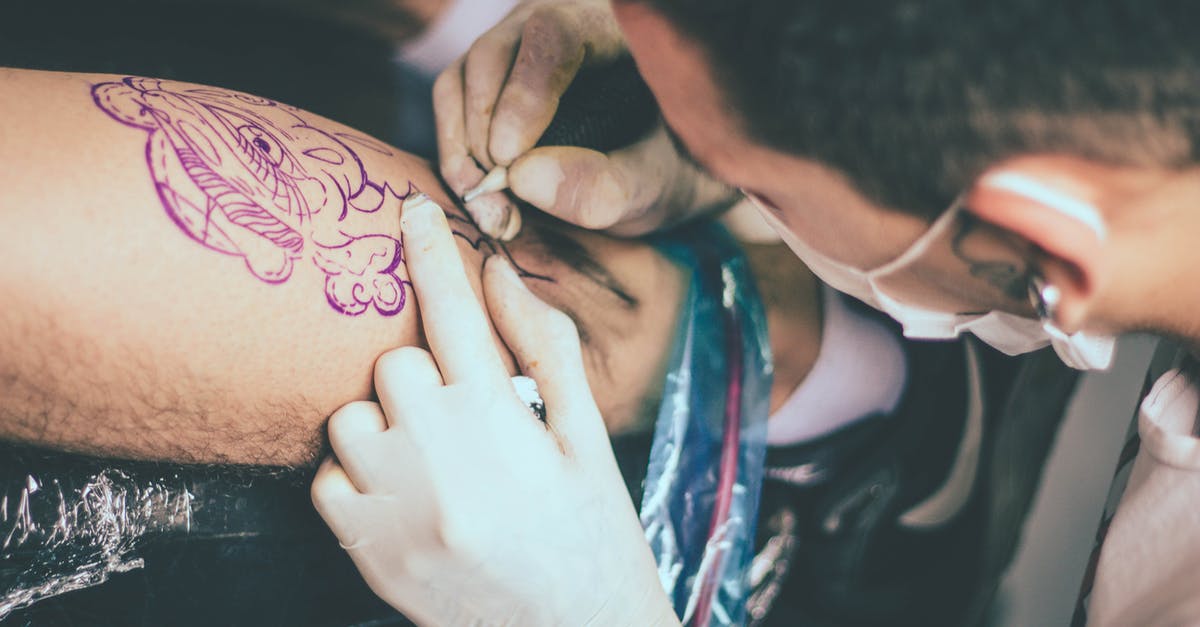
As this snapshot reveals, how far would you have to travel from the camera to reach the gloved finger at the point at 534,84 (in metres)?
1.10

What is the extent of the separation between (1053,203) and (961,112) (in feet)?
0.44

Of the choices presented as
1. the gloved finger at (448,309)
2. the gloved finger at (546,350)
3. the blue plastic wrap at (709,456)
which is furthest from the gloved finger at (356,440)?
the blue plastic wrap at (709,456)

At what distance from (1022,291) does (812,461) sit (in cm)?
59

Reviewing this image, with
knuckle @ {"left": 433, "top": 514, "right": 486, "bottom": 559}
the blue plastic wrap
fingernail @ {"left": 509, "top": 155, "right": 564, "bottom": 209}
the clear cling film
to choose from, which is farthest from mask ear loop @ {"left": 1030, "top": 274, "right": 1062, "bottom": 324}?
the clear cling film

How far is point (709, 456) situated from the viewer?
1291 millimetres

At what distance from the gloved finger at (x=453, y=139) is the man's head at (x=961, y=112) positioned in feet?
1.19

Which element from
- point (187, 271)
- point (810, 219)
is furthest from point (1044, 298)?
point (187, 271)

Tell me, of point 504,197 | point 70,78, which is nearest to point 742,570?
point 504,197

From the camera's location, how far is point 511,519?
0.98m

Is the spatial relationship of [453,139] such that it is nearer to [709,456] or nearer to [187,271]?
[187,271]

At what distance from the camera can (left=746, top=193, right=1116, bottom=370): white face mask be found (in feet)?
3.21

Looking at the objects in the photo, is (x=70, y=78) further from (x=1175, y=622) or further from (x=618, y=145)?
(x=1175, y=622)

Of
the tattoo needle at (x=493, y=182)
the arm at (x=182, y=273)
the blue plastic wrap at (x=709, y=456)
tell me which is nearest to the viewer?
the arm at (x=182, y=273)

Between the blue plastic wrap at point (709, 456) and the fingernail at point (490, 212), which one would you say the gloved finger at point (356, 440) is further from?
the blue plastic wrap at point (709, 456)
